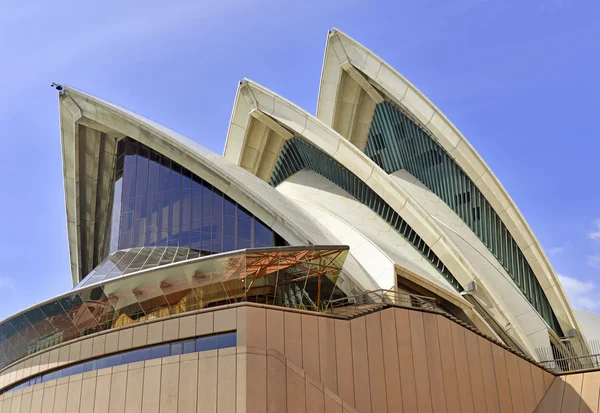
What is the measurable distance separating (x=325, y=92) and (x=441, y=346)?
16.3m

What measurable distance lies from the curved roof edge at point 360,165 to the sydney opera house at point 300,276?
7 centimetres

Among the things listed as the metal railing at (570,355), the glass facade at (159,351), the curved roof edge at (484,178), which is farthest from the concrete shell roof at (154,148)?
the metal railing at (570,355)

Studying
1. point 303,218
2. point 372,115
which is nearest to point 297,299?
point 303,218

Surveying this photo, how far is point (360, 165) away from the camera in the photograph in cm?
2792

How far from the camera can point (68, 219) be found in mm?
30625

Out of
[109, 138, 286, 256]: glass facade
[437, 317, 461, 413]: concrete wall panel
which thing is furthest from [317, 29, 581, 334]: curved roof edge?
[437, 317, 461, 413]: concrete wall panel

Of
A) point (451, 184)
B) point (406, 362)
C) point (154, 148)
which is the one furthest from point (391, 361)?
point (451, 184)

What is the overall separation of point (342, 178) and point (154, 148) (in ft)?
28.6

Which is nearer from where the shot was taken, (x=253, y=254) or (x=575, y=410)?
(x=253, y=254)

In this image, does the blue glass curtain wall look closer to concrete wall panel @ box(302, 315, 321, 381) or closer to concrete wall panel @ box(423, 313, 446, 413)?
Result: concrete wall panel @ box(423, 313, 446, 413)

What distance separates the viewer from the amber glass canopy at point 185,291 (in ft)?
62.2

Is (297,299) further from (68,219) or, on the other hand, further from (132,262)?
(68,219)

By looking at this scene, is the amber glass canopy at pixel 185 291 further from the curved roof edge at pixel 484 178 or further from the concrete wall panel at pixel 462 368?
the curved roof edge at pixel 484 178

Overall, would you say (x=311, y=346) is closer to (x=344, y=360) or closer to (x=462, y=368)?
(x=344, y=360)
